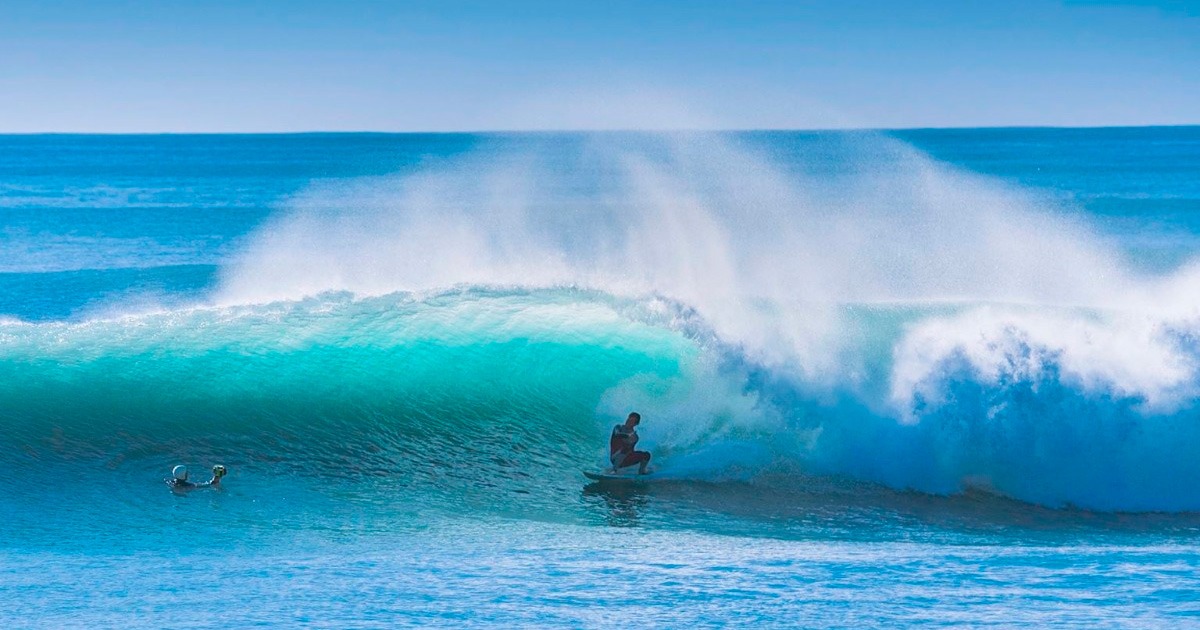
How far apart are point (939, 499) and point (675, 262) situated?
640 centimetres

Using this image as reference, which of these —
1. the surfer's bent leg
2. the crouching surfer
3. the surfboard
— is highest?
the surfer's bent leg

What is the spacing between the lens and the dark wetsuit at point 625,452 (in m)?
10.9

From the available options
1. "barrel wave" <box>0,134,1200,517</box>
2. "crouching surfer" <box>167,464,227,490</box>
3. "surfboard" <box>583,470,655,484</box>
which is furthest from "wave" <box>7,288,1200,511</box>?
"crouching surfer" <box>167,464,227,490</box>

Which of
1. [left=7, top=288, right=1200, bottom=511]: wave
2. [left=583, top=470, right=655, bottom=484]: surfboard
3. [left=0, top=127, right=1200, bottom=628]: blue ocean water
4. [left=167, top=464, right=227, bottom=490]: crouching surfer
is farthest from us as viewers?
[left=7, top=288, right=1200, bottom=511]: wave

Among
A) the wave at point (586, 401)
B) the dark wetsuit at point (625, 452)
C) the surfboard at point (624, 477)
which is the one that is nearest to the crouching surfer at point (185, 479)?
the wave at point (586, 401)

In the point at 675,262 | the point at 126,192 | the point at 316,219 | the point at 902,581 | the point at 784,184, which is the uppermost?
the point at 784,184

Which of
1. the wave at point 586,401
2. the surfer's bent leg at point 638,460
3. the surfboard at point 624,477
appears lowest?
the surfboard at point 624,477

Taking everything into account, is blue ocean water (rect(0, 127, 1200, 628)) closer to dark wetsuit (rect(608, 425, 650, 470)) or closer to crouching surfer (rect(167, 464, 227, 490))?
crouching surfer (rect(167, 464, 227, 490))

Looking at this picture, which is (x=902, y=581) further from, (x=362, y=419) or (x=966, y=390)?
(x=362, y=419)

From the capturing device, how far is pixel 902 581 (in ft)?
25.4

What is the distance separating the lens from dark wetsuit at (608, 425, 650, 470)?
1086 centimetres

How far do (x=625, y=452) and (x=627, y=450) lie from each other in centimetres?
3

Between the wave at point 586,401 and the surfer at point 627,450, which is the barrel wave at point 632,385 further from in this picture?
the surfer at point 627,450

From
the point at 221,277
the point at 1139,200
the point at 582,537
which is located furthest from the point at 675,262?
the point at 1139,200
